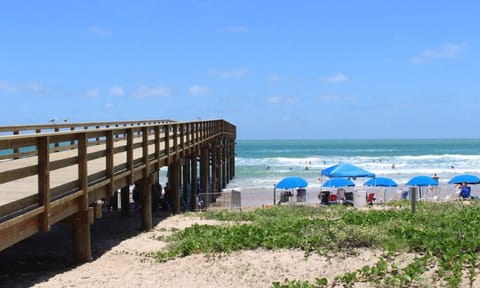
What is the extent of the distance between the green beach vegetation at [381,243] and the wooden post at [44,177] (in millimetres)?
2755

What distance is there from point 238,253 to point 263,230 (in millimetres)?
1495

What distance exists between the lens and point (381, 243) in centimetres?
925

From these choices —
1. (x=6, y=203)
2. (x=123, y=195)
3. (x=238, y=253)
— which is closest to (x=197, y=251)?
(x=238, y=253)

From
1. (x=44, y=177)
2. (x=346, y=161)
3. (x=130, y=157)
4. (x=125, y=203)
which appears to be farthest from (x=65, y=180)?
(x=346, y=161)

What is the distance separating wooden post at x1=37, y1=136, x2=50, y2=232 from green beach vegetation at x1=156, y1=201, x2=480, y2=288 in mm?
2755

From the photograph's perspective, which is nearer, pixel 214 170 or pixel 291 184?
pixel 291 184

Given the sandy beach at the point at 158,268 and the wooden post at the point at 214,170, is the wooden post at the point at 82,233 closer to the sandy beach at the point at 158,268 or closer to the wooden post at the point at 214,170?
the sandy beach at the point at 158,268

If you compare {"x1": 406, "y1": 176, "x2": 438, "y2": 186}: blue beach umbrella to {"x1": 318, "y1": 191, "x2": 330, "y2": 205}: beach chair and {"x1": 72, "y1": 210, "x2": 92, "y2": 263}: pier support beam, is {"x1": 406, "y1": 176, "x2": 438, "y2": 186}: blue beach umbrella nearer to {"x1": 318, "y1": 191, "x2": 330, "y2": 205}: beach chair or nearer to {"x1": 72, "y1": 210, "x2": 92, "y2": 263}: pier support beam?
{"x1": 318, "y1": 191, "x2": 330, "y2": 205}: beach chair

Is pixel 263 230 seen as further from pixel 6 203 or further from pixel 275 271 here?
pixel 6 203

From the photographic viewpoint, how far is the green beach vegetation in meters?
7.48

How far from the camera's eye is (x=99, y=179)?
34.4ft

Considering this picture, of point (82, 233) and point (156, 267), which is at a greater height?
point (82, 233)

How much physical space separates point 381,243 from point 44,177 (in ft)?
17.3

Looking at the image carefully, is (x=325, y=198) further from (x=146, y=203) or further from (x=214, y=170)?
(x=146, y=203)
